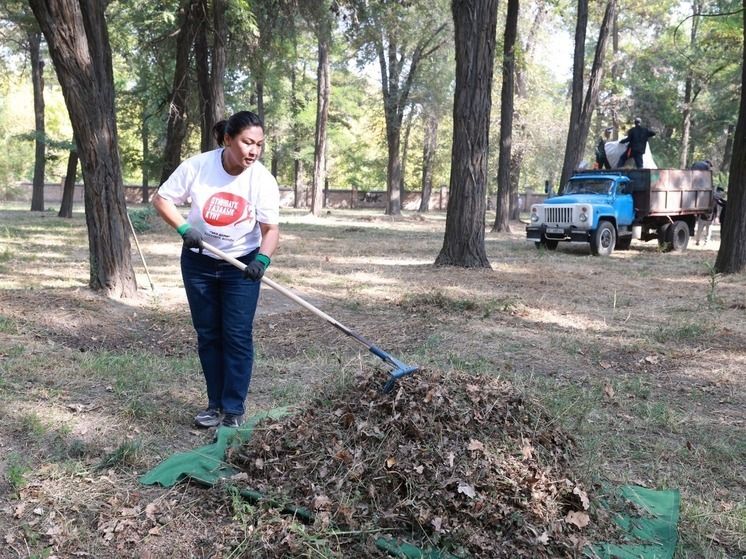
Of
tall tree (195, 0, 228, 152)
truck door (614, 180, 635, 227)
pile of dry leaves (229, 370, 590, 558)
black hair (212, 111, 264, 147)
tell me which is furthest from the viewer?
truck door (614, 180, 635, 227)

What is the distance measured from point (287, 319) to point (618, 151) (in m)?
12.5

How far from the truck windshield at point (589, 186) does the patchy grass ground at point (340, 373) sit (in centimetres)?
419

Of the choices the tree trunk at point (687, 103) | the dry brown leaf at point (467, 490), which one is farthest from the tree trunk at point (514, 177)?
the dry brown leaf at point (467, 490)

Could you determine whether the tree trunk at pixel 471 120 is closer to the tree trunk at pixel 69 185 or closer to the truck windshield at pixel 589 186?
the truck windshield at pixel 589 186

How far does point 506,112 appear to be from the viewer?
19.0m

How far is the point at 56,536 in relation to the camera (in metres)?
2.91

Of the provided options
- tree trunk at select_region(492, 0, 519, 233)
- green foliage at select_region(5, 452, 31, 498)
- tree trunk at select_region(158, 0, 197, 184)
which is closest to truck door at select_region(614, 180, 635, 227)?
tree trunk at select_region(492, 0, 519, 233)

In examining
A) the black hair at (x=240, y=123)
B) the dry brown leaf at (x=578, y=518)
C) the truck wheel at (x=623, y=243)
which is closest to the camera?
the dry brown leaf at (x=578, y=518)

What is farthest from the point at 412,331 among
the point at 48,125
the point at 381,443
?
the point at 48,125

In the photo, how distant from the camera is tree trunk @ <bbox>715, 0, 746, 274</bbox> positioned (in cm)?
1089

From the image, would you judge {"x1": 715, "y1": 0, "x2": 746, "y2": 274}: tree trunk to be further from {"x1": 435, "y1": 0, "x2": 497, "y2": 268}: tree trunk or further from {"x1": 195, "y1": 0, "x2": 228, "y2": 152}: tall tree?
{"x1": 195, "y1": 0, "x2": 228, "y2": 152}: tall tree

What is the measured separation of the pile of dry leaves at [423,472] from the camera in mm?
2879

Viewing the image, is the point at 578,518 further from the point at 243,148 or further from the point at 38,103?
the point at 38,103

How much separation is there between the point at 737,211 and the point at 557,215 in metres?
4.57
